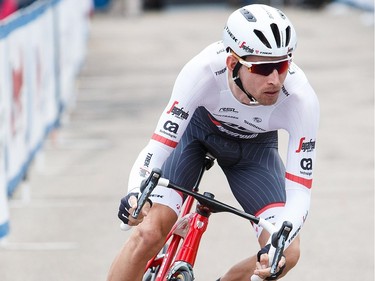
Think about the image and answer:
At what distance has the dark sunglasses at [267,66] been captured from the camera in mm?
5332

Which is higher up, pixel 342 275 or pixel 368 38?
pixel 342 275

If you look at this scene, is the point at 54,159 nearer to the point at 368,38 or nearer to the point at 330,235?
the point at 330,235

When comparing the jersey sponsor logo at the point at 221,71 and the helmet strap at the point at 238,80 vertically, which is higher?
the helmet strap at the point at 238,80

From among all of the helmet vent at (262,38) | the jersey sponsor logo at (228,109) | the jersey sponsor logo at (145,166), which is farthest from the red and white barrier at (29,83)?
the helmet vent at (262,38)

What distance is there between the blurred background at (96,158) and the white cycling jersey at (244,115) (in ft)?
8.19

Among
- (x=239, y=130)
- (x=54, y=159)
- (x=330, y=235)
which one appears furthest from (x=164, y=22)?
(x=239, y=130)

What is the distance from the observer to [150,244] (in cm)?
583

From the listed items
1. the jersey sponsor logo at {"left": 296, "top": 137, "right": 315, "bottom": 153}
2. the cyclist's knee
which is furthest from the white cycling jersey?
the cyclist's knee

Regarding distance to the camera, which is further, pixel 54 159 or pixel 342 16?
pixel 342 16

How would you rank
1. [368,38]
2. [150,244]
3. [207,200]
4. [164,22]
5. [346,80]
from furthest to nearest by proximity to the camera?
1. [164,22]
2. [368,38]
3. [346,80]
4. [150,244]
5. [207,200]

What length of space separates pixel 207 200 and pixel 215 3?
3656 cm

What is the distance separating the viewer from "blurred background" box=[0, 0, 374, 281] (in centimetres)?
870

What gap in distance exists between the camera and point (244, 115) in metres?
5.88

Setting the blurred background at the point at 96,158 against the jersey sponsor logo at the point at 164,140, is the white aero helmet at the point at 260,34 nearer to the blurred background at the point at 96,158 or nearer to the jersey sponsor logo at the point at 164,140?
the jersey sponsor logo at the point at 164,140
